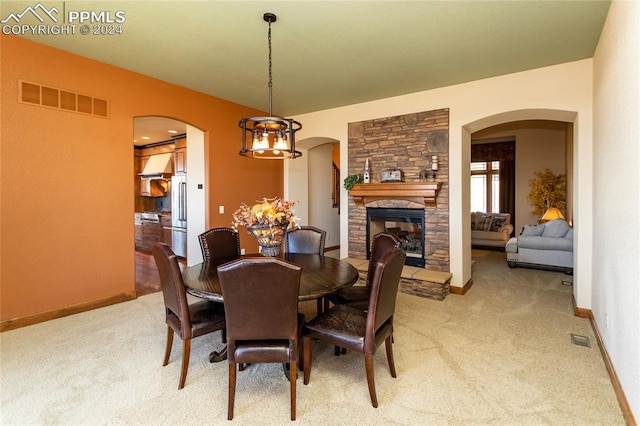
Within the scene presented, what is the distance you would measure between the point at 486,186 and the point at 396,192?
19.9ft

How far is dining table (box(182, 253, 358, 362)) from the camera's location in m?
2.09

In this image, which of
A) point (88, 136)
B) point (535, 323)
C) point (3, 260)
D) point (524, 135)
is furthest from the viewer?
point (524, 135)

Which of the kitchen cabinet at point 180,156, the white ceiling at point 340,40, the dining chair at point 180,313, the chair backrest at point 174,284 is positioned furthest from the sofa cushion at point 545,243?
the kitchen cabinet at point 180,156

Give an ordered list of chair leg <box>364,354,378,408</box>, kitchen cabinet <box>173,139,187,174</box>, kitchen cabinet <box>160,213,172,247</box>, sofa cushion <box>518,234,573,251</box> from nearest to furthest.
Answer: chair leg <box>364,354,378,408</box> < sofa cushion <box>518,234,573,251</box> < kitchen cabinet <box>173,139,187,174</box> < kitchen cabinet <box>160,213,172,247</box>

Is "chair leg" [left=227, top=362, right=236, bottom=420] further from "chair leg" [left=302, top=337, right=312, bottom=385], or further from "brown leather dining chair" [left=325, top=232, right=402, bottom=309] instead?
"brown leather dining chair" [left=325, top=232, right=402, bottom=309]

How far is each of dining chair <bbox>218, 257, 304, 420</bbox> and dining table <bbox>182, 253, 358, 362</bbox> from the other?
186 millimetres

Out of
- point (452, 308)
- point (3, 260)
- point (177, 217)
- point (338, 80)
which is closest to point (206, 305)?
point (3, 260)

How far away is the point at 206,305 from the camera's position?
8.52 feet

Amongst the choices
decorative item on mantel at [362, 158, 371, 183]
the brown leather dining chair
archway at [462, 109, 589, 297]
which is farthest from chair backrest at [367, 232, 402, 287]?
decorative item on mantel at [362, 158, 371, 183]

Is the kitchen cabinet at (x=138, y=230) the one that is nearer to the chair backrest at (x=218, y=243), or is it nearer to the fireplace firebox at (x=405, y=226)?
the chair backrest at (x=218, y=243)

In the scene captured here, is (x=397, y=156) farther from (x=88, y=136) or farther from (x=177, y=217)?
(x=177, y=217)

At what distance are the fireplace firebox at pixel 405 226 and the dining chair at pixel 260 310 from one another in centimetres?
323

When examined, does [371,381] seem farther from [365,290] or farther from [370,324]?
[365,290]

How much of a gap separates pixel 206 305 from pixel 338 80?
10.4 feet
